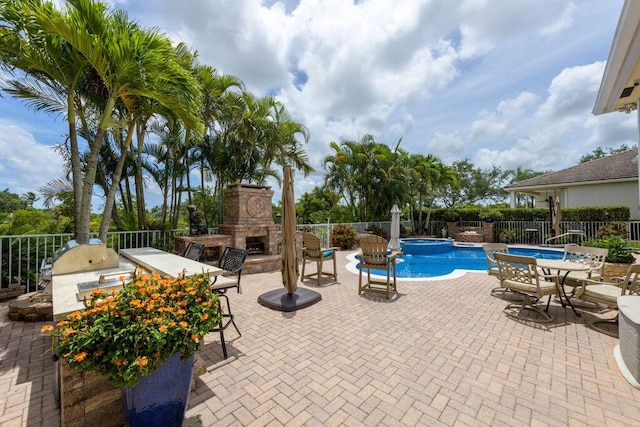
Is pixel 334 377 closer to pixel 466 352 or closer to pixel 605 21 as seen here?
pixel 466 352

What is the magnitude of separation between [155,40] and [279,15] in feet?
12.2

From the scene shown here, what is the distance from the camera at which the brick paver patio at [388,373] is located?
2.06 metres

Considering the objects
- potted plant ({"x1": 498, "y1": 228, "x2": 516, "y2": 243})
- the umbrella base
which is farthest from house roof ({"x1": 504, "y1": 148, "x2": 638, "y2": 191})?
the umbrella base

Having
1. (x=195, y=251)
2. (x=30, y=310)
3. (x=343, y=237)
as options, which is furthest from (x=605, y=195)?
(x=30, y=310)

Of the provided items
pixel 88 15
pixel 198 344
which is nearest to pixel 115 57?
pixel 88 15

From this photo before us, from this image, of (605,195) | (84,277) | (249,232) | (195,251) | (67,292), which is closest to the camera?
(67,292)

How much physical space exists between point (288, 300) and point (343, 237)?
310 inches

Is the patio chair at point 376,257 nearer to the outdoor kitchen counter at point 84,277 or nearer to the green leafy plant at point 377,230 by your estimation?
the outdoor kitchen counter at point 84,277

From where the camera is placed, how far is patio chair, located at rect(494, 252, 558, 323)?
3955 mm

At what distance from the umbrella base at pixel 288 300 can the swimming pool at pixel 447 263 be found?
2.97m

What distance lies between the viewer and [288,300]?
4.56 meters

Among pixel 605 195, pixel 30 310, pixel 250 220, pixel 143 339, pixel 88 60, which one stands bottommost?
pixel 30 310

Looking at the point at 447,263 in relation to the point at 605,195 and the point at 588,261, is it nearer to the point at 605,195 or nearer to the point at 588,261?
the point at 588,261

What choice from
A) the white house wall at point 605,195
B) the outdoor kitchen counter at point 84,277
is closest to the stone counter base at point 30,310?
the outdoor kitchen counter at point 84,277
